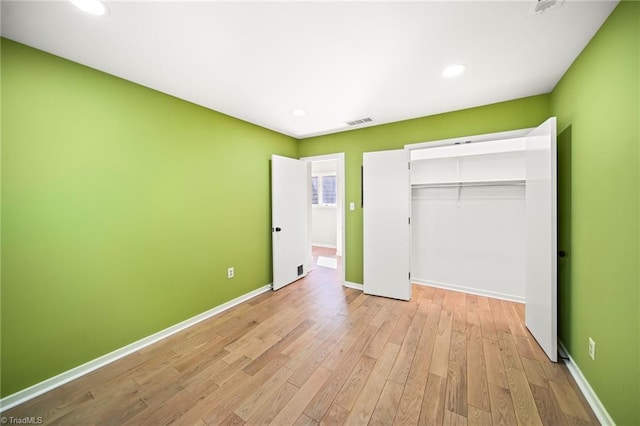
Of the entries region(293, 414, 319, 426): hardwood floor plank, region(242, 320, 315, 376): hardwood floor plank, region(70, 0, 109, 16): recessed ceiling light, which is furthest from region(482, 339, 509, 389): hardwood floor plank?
region(70, 0, 109, 16): recessed ceiling light

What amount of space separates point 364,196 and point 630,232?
244cm

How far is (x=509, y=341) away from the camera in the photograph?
2.27 m

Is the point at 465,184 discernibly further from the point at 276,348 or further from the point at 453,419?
the point at 276,348

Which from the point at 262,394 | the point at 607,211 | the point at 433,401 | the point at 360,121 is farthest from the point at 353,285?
the point at 607,211

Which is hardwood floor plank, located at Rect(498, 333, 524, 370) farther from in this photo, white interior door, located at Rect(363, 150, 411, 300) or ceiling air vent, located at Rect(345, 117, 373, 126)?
ceiling air vent, located at Rect(345, 117, 373, 126)

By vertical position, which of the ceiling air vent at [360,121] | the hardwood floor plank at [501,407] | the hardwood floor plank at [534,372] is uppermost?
the ceiling air vent at [360,121]

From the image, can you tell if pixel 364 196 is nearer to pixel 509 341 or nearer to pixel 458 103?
pixel 458 103

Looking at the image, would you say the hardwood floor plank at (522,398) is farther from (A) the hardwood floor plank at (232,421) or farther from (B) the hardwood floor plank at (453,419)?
(A) the hardwood floor plank at (232,421)

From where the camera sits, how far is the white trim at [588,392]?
1417 millimetres

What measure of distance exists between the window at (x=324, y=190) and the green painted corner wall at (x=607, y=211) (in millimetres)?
5006

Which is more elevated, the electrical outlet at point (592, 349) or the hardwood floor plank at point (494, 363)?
the electrical outlet at point (592, 349)

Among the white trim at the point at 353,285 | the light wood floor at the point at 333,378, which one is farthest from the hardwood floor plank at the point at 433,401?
the white trim at the point at 353,285

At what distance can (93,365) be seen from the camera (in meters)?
1.93

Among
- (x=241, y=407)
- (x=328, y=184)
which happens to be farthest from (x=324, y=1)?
(x=328, y=184)
